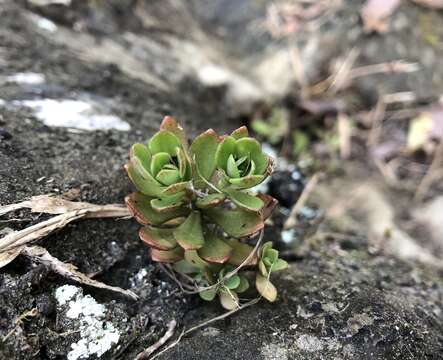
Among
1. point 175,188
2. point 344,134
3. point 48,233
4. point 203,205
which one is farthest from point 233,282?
point 344,134

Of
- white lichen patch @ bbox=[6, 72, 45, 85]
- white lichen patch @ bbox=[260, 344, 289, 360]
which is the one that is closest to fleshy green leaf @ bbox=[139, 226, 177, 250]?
white lichen patch @ bbox=[260, 344, 289, 360]

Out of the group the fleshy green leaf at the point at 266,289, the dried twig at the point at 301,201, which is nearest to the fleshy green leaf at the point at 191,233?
the fleshy green leaf at the point at 266,289

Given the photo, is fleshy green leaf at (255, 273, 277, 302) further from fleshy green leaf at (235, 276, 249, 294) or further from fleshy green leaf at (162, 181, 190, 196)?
fleshy green leaf at (162, 181, 190, 196)

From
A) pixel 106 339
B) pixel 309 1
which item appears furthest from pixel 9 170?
pixel 309 1

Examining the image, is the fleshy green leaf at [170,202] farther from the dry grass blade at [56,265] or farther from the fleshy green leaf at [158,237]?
the dry grass blade at [56,265]

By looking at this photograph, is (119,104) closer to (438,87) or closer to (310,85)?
(310,85)

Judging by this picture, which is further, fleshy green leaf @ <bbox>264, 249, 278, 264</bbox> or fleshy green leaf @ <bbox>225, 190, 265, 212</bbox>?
fleshy green leaf @ <bbox>264, 249, 278, 264</bbox>
